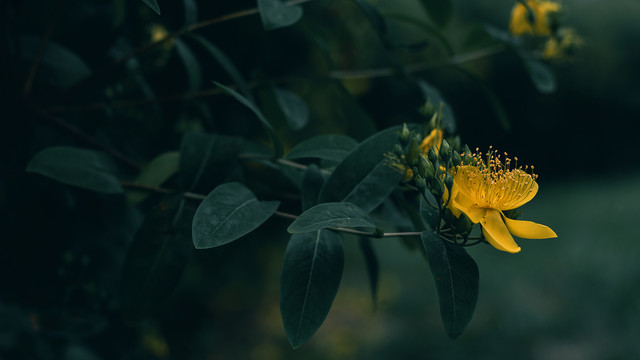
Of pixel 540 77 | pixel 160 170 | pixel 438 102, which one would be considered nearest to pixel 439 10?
pixel 438 102

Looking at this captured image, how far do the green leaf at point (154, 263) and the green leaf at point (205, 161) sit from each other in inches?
2.3

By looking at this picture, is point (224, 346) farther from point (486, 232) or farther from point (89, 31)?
point (486, 232)

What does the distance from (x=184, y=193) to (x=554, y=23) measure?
41.8 inches

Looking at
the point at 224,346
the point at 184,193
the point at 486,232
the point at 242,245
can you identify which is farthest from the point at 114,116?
the point at 224,346

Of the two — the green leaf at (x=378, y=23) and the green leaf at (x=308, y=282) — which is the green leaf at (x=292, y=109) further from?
the green leaf at (x=308, y=282)

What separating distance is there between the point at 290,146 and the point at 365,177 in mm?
2012

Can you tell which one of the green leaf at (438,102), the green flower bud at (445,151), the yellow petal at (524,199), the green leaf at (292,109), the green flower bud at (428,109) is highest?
the green flower bud at (445,151)

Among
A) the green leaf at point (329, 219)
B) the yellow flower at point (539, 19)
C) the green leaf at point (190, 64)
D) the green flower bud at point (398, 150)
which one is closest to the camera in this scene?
the green leaf at point (329, 219)

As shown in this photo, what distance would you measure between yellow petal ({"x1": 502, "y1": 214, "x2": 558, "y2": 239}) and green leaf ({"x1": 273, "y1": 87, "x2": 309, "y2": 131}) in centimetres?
48

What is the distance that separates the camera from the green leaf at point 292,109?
1000 millimetres

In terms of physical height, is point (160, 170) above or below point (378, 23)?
below

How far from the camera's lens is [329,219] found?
1.77ft

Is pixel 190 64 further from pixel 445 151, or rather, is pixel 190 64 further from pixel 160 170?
pixel 445 151

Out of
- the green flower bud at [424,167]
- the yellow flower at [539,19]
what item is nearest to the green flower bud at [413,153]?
the green flower bud at [424,167]
